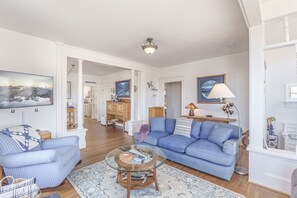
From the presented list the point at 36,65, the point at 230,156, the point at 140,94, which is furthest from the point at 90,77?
the point at 230,156

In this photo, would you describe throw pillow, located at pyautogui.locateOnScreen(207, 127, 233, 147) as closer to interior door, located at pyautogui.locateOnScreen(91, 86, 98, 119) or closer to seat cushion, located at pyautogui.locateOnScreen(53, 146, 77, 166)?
seat cushion, located at pyautogui.locateOnScreen(53, 146, 77, 166)

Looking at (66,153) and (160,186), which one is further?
(66,153)

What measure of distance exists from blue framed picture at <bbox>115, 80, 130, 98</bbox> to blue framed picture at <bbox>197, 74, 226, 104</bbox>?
9.78ft

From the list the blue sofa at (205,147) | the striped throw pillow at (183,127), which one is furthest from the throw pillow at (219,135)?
the striped throw pillow at (183,127)

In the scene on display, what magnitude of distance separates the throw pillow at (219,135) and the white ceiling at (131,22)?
186 centimetres

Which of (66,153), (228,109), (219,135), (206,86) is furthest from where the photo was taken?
(206,86)

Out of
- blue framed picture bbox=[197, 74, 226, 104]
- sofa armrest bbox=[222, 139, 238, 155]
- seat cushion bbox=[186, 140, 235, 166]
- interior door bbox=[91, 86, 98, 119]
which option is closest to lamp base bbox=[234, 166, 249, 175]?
seat cushion bbox=[186, 140, 235, 166]

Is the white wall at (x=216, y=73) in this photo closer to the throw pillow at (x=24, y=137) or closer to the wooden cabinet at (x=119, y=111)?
the wooden cabinet at (x=119, y=111)

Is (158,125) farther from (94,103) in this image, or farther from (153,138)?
(94,103)

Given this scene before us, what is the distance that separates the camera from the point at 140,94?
5.59m

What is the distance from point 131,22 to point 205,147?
8.18 feet

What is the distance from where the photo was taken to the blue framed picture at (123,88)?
6.45 meters

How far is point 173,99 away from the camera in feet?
21.2

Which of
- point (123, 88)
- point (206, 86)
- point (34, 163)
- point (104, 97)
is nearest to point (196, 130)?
point (206, 86)
